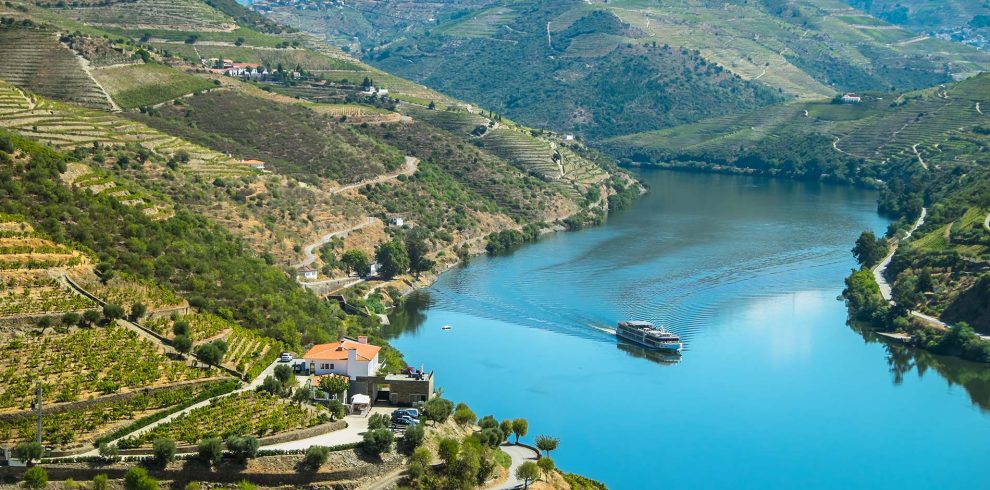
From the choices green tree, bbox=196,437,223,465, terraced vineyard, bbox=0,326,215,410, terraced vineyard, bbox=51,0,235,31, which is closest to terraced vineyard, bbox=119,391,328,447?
green tree, bbox=196,437,223,465

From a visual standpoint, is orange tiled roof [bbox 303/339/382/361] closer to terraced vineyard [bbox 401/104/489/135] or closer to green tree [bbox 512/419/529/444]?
green tree [bbox 512/419/529/444]

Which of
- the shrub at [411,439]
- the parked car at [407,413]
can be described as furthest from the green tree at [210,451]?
the parked car at [407,413]

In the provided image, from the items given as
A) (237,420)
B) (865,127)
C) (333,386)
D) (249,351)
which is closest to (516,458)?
(333,386)

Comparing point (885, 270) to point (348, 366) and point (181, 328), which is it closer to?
point (348, 366)

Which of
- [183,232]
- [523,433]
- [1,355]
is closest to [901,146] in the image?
[183,232]

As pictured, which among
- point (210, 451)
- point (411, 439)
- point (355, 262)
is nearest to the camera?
point (210, 451)
